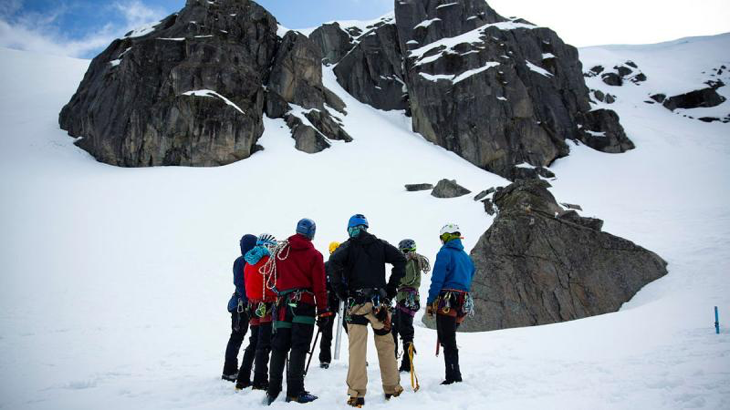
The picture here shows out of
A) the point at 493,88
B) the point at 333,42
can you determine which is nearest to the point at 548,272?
the point at 493,88

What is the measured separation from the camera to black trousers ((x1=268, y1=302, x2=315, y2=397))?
5125mm

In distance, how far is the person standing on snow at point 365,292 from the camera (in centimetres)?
525

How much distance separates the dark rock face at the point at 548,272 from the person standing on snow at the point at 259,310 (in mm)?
7696

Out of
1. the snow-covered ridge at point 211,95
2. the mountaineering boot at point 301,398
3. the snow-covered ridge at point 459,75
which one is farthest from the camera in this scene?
the snow-covered ridge at point 459,75

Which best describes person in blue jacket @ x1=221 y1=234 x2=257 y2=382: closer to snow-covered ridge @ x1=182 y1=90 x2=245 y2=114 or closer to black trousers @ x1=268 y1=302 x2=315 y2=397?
black trousers @ x1=268 y1=302 x2=315 y2=397

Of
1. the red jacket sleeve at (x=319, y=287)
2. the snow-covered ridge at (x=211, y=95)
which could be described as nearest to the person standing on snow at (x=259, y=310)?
the red jacket sleeve at (x=319, y=287)

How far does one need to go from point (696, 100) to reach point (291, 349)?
7682 cm

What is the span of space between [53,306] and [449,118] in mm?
44624

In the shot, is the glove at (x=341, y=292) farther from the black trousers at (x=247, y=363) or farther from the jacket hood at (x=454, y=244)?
the jacket hood at (x=454, y=244)

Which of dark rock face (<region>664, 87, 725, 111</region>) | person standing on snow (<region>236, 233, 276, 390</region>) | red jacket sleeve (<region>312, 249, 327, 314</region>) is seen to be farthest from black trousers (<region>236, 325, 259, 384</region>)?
dark rock face (<region>664, 87, 725, 111</region>)

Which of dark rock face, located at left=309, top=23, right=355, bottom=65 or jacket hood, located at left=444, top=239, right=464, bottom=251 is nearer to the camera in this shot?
jacket hood, located at left=444, top=239, right=464, bottom=251

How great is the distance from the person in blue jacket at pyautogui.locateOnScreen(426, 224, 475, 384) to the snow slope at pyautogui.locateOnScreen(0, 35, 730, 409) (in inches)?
24.8

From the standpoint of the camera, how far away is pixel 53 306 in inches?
485

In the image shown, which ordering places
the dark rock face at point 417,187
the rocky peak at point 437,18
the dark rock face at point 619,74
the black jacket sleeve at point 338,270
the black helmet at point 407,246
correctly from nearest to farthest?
the black jacket sleeve at point 338,270, the black helmet at point 407,246, the dark rock face at point 417,187, the rocky peak at point 437,18, the dark rock face at point 619,74
